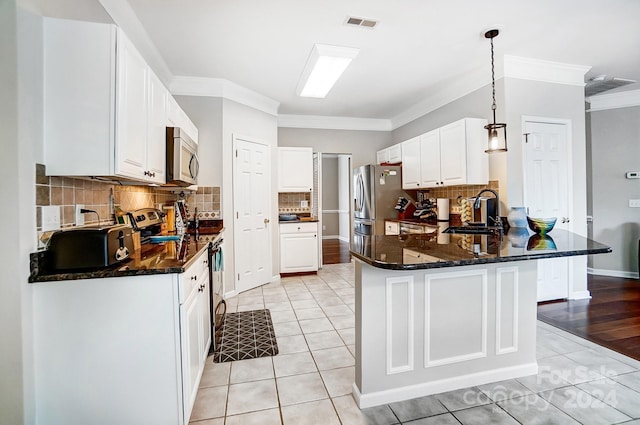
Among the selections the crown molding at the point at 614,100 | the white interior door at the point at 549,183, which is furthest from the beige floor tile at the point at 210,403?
the crown molding at the point at 614,100

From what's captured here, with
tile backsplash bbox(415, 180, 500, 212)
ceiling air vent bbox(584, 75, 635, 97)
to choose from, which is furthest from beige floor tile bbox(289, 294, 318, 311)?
ceiling air vent bbox(584, 75, 635, 97)

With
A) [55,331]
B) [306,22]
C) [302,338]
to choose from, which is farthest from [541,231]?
[55,331]

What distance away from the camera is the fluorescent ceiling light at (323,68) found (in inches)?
120

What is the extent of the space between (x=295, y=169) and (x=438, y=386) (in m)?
3.82

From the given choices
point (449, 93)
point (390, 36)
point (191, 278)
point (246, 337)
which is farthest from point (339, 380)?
point (449, 93)

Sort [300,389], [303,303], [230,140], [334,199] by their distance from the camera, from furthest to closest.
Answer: [334,199] < [230,140] < [303,303] < [300,389]

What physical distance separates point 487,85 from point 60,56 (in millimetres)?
3920

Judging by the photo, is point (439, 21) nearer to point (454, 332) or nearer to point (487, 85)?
point (487, 85)

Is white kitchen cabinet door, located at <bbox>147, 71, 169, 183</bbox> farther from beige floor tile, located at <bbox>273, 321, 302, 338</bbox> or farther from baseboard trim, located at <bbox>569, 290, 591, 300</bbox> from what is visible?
baseboard trim, located at <bbox>569, 290, 591, 300</bbox>

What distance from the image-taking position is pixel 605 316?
3100mm

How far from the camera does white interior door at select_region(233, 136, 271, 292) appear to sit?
408 cm

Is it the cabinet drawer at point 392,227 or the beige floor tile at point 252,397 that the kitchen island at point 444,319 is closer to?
the beige floor tile at point 252,397

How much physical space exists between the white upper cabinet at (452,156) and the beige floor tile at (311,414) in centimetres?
289

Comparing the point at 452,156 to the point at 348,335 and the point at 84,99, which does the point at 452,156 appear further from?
the point at 84,99
